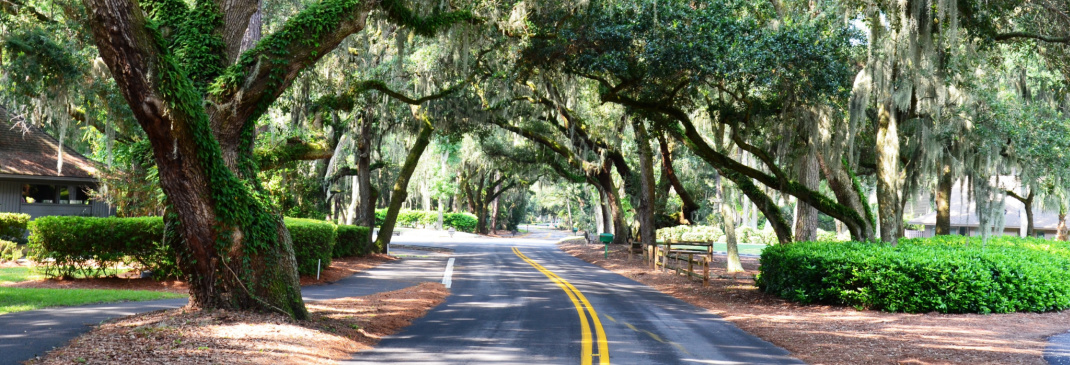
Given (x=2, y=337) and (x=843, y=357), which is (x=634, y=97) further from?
(x=2, y=337)

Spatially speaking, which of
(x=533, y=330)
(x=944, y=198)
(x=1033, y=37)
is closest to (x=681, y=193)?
(x=944, y=198)

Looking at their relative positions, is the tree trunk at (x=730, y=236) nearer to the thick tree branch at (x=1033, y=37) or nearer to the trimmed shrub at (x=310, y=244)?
the thick tree branch at (x=1033, y=37)

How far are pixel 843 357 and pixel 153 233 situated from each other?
12.8 meters

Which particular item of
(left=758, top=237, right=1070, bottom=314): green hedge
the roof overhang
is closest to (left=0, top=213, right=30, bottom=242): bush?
the roof overhang

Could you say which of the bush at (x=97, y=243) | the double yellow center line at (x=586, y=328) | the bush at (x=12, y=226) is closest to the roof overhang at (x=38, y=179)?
the bush at (x=12, y=226)

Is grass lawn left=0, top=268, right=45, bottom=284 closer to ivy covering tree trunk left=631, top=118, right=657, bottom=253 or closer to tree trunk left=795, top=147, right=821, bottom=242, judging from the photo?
tree trunk left=795, top=147, right=821, bottom=242

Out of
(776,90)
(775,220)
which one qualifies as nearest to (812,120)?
(776,90)

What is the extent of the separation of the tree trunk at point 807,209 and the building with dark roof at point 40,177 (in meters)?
21.4

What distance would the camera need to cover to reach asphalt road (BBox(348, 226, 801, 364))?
7.49m

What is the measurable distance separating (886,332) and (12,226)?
73.8 ft

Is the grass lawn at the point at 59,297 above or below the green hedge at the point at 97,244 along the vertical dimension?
below

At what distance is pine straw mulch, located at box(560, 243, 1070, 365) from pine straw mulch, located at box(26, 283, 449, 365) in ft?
17.4

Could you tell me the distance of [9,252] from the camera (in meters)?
18.2

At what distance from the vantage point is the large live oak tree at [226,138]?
294 inches
